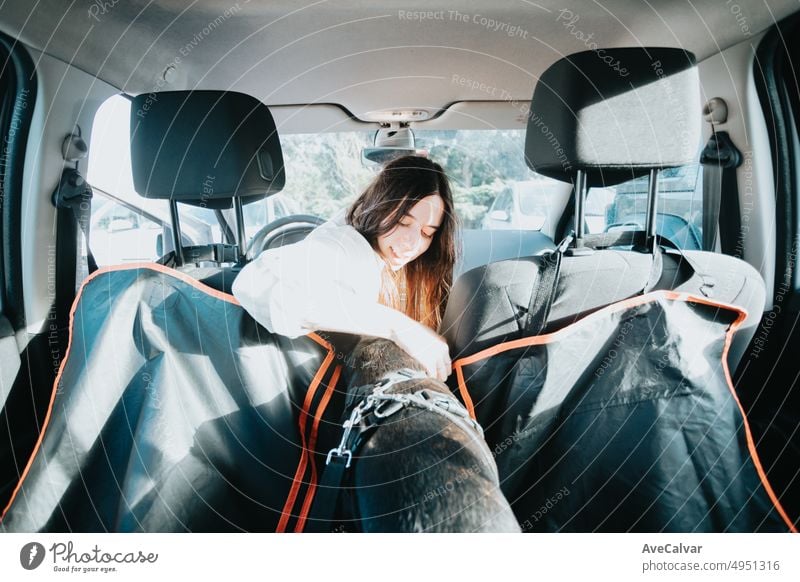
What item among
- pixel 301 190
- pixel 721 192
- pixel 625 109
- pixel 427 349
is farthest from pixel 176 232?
pixel 721 192

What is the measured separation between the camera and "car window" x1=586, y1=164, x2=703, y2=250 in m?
0.69

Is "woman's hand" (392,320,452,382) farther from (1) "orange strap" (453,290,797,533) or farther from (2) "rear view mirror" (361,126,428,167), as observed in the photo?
(2) "rear view mirror" (361,126,428,167)

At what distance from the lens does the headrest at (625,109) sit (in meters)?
0.57

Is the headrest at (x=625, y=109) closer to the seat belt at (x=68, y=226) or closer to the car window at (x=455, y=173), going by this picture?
the car window at (x=455, y=173)

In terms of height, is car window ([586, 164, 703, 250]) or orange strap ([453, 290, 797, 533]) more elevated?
car window ([586, 164, 703, 250])

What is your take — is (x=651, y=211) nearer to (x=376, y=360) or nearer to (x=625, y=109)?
(x=625, y=109)

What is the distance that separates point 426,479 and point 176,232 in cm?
52

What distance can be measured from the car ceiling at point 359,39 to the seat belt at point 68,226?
0.64ft

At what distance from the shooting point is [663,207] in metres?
0.69

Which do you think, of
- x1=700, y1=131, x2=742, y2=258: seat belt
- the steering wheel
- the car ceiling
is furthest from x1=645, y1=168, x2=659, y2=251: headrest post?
the steering wheel

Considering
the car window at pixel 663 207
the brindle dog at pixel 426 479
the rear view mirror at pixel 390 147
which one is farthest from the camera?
the rear view mirror at pixel 390 147

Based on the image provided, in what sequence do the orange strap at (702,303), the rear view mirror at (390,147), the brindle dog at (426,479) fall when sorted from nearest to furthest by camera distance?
the brindle dog at (426,479) < the orange strap at (702,303) < the rear view mirror at (390,147)
